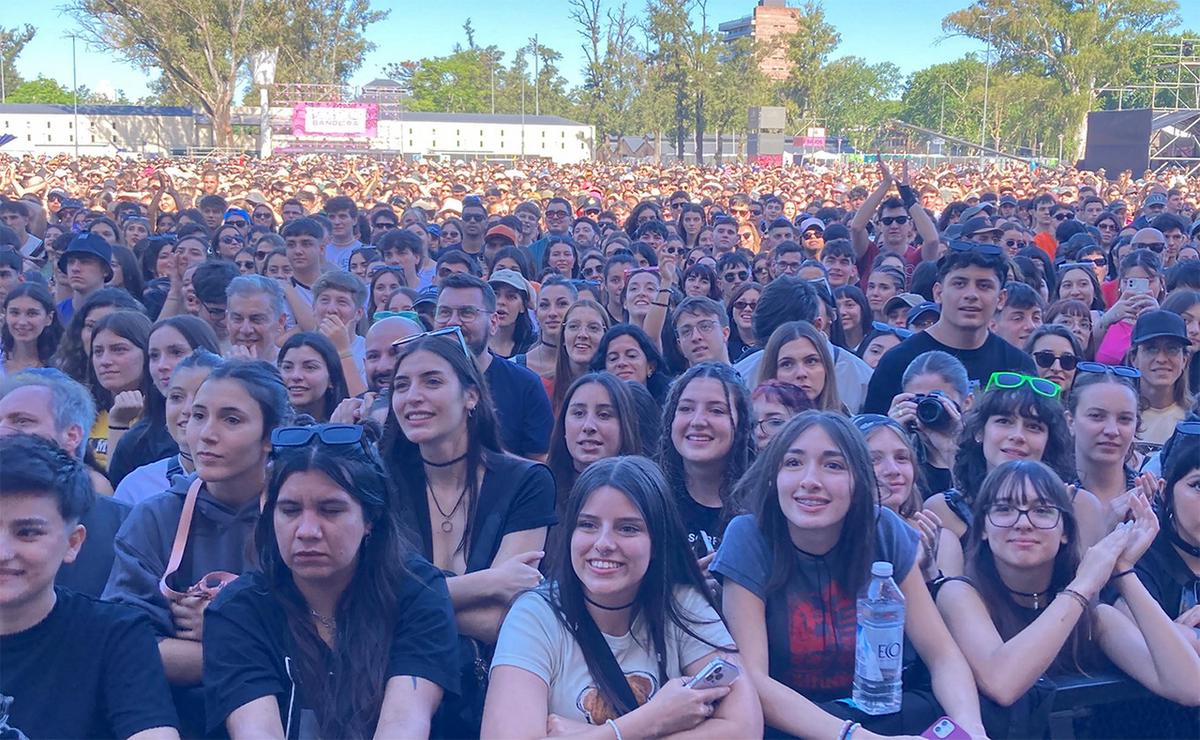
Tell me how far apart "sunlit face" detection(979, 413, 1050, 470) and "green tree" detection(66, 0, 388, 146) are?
215 feet

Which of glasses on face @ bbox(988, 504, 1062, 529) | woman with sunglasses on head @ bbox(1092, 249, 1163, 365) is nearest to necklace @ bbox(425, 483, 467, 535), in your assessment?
glasses on face @ bbox(988, 504, 1062, 529)

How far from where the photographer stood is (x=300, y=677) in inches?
120

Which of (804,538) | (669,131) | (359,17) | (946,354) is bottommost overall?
(804,538)

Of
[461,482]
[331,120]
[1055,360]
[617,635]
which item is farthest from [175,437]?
[331,120]

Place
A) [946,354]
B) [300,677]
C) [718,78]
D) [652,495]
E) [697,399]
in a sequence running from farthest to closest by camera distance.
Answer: [718,78] → [946,354] → [697,399] → [652,495] → [300,677]

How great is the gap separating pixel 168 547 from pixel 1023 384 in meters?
2.97

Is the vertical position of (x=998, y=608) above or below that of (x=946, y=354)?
below

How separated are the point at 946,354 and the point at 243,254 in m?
5.65

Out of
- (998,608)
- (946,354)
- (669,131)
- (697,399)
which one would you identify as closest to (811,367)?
(946,354)

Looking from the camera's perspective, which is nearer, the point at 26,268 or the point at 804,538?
the point at 804,538

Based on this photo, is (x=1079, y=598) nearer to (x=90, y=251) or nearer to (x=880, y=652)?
(x=880, y=652)

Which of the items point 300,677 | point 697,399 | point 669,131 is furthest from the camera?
point 669,131

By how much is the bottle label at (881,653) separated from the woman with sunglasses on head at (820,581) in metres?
0.10

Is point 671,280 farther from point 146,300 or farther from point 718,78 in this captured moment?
point 718,78
